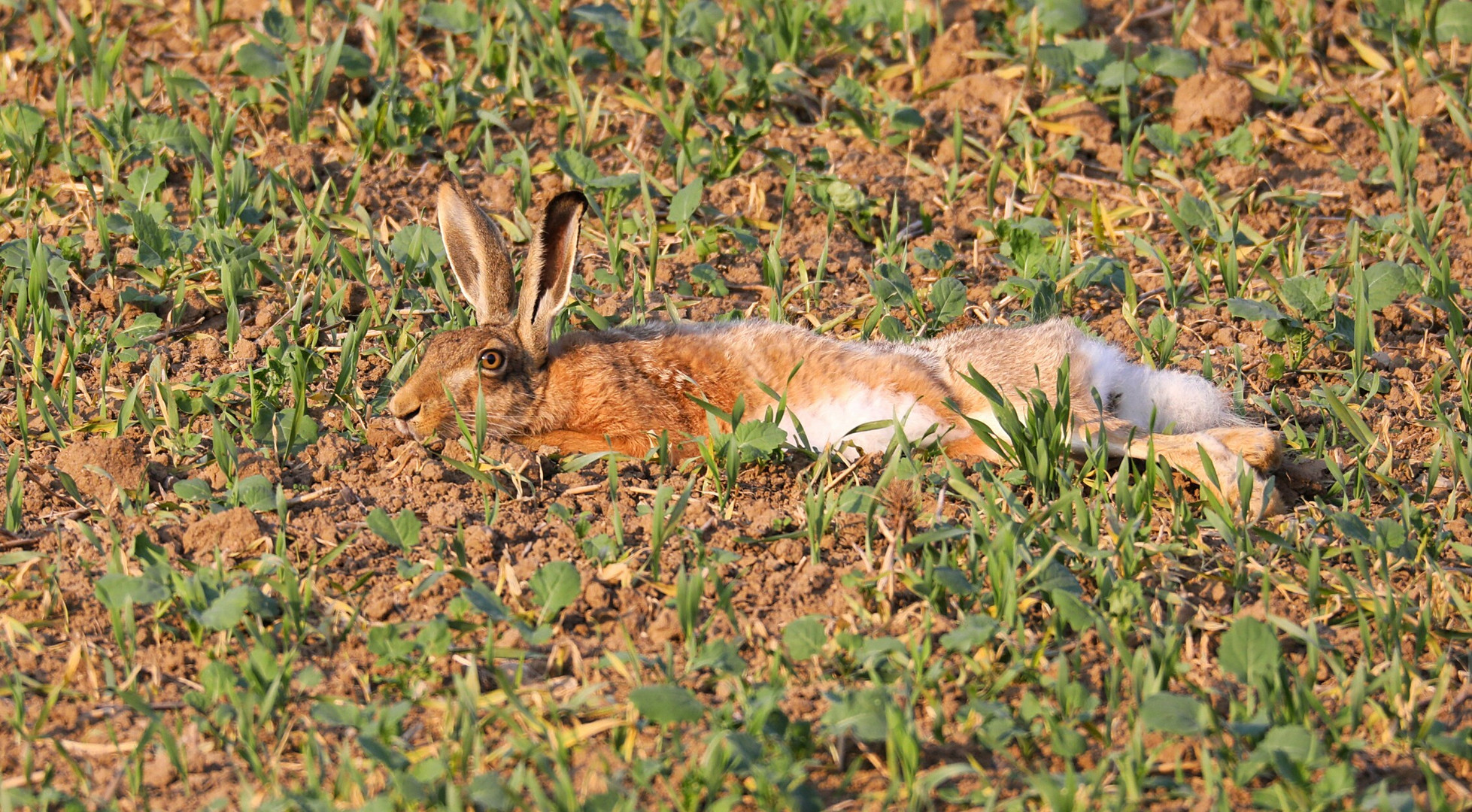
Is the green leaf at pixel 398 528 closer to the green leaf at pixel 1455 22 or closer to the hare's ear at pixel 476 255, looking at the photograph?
the hare's ear at pixel 476 255

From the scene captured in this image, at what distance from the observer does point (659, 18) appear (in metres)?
7.83

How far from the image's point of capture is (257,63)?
7.29 meters

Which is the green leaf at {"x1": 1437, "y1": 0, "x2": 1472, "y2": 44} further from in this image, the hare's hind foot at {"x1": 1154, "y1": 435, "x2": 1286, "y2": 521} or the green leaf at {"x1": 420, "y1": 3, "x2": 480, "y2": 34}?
the green leaf at {"x1": 420, "y1": 3, "x2": 480, "y2": 34}

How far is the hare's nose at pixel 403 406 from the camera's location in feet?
17.3

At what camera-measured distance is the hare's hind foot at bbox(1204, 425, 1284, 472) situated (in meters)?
5.11

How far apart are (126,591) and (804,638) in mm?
1868

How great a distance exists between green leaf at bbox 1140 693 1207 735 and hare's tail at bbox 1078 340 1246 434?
192cm

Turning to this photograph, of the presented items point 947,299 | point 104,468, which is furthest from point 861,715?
point 947,299

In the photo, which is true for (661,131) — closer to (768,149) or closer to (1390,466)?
(768,149)

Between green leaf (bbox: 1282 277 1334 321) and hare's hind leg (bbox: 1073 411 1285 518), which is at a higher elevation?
green leaf (bbox: 1282 277 1334 321)

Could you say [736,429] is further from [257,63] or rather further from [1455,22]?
[1455,22]

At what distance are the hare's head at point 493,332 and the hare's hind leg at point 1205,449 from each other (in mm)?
2011

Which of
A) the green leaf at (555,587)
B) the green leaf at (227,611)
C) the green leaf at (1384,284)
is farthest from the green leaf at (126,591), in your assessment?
the green leaf at (1384,284)

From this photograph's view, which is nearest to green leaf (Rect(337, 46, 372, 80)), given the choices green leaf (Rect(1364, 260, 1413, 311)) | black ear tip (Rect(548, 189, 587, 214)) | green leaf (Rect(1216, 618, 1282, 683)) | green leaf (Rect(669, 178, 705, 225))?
green leaf (Rect(669, 178, 705, 225))
